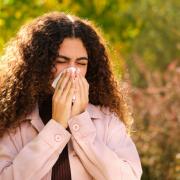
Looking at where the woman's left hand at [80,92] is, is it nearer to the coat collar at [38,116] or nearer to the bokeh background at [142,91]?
the coat collar at [38,116]

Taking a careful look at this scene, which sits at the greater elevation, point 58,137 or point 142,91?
point 58,137

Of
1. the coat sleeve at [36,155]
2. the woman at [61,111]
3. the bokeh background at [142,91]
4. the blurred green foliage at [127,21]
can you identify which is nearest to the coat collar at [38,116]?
the woman at [61,111]

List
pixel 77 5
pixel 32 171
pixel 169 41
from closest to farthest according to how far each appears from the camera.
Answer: pixel 32 171
pixel 77 5
pixel 169 41

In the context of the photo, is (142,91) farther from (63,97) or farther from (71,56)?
(63,97)

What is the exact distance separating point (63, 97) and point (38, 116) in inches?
9.4

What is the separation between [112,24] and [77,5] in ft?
3.01

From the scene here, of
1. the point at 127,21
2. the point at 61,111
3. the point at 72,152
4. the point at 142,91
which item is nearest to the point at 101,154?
the point at 72,152

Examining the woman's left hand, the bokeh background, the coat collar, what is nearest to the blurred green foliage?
the bokeh background

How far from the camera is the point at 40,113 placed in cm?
448

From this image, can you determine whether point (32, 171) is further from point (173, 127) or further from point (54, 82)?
point (173, 127)

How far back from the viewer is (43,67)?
4.49 metres

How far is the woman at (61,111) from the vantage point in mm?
4227

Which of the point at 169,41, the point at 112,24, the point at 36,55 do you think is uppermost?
the point at 36,55

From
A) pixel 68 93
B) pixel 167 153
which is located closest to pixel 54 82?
pixel 68 93
